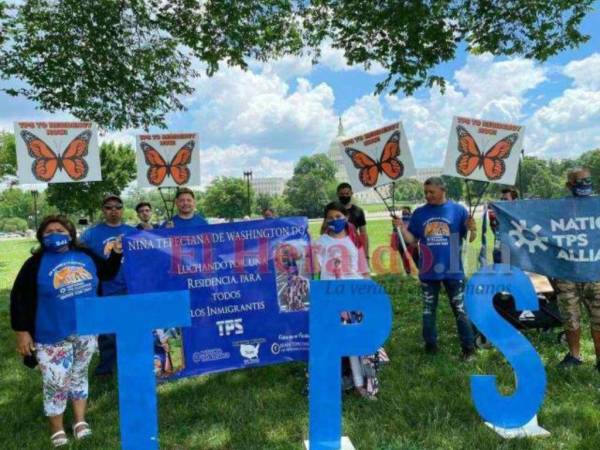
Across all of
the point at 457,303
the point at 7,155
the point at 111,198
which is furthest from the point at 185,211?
the point at 7,155

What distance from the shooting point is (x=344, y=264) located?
4.40m

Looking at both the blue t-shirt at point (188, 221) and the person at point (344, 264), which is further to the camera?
the blue t-shirt at point (188, 221)

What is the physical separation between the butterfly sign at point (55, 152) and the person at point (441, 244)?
3.67 meters

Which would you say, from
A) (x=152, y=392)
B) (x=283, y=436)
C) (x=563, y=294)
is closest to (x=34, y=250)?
(x=152, y=392)

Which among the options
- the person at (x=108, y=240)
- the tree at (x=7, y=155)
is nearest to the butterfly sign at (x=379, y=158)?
the person at (x=108, y=240)

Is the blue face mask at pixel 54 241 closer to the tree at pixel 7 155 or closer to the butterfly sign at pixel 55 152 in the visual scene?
the butterfly sign at pixel 55 152

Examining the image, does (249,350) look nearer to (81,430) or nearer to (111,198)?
(81,430)

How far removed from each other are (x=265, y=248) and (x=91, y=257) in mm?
1537

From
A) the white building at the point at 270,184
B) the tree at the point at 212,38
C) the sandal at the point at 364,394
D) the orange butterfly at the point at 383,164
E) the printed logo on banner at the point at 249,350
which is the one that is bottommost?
the sandal at the point at 364,394

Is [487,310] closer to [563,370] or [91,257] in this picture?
[563,370]

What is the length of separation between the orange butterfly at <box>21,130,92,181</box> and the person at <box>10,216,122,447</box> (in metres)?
2.02

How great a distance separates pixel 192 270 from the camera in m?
4.43

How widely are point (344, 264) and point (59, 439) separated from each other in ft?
8.83

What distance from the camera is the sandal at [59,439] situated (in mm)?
3672
